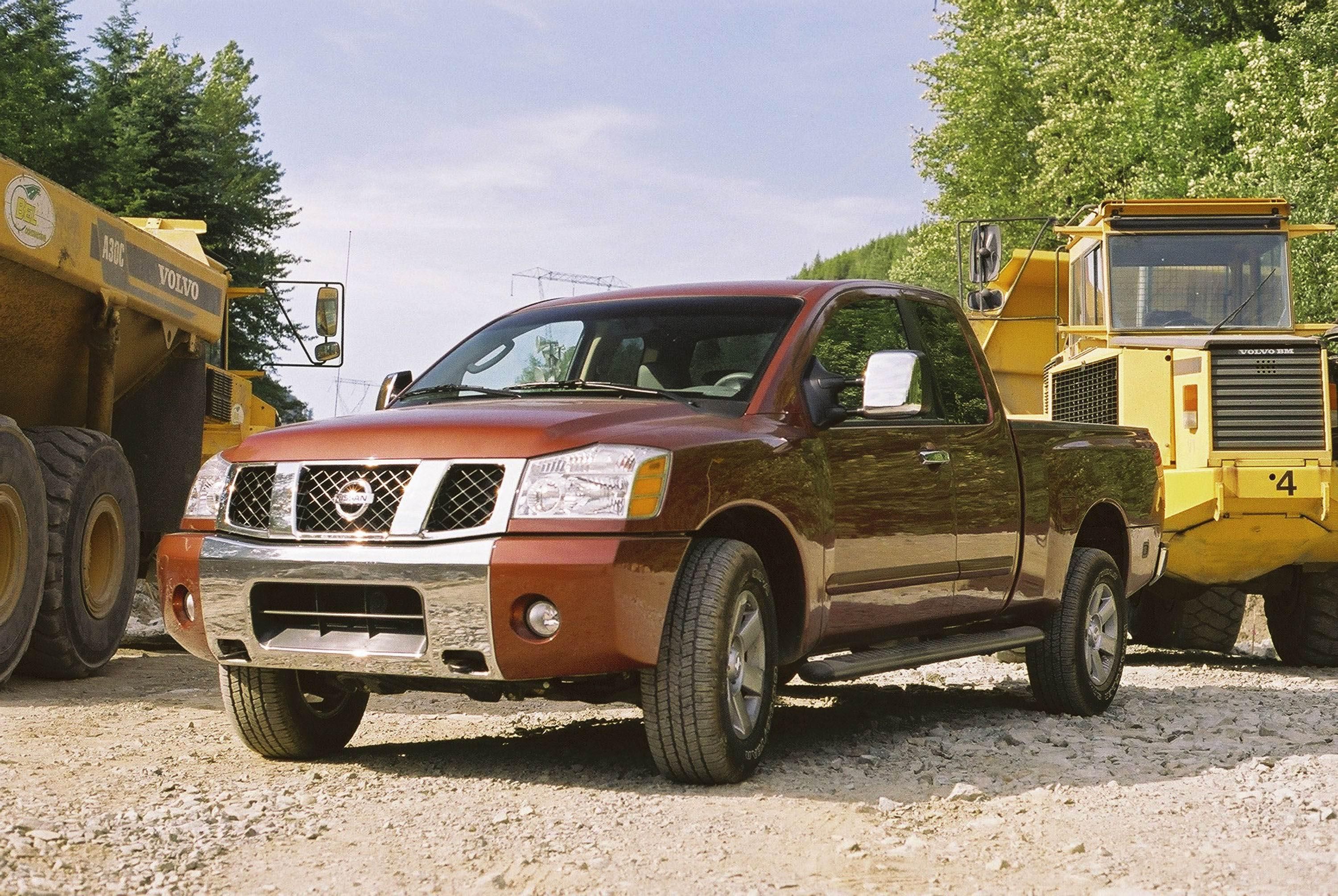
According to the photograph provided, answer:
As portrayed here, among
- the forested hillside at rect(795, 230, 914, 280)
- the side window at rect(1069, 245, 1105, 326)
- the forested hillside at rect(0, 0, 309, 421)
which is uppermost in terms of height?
the forested hillside at rect(795, 230, 914, 280)

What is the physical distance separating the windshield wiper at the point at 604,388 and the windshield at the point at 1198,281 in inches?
255

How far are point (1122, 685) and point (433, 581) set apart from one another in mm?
5804

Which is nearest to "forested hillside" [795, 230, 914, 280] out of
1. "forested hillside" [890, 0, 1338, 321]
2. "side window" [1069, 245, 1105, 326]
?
"forested hillside" [890, 0, 1338, 321]

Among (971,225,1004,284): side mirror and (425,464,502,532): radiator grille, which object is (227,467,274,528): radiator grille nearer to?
(425,464,502,532): radiator grille

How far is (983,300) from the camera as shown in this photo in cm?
1201

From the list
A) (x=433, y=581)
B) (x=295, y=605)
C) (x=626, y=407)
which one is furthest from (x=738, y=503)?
(x=295, y=605)

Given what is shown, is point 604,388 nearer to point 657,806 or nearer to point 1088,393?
point 657,806

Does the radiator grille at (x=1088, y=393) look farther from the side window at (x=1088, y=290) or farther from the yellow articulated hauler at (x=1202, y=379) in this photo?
the side window at (x=1088, y=290)

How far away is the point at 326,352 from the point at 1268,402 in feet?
A: 21.9

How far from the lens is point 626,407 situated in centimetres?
596

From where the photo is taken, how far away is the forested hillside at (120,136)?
32.5 meters

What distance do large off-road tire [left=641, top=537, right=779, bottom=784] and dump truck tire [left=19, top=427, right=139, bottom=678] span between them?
4.40 m

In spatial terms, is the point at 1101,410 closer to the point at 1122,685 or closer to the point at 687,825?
the point at 1122,685

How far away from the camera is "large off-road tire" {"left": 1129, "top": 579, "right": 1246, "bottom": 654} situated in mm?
12352
